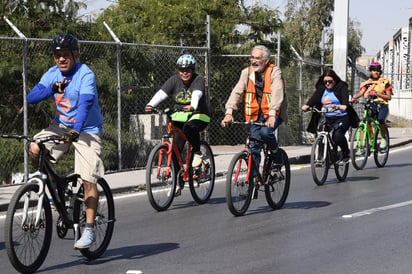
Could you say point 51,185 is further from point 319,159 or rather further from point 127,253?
point 319,159

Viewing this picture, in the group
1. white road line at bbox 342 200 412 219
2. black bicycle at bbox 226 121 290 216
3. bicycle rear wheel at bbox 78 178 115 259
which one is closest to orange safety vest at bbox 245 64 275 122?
black bicycle at bbox 226 121 290 216

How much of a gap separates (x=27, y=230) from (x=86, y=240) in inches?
23.0

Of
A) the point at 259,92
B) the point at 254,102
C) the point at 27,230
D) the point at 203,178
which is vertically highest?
the point at 259,92

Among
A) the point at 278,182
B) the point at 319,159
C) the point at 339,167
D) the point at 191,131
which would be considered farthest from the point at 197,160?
the point at 339,167

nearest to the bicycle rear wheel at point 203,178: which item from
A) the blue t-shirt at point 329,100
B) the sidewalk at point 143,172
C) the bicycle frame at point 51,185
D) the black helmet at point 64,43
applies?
the sidewalk at point 143,172

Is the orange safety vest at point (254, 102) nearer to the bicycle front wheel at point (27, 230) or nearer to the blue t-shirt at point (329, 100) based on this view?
the blue t-shirt at point (329, 100)

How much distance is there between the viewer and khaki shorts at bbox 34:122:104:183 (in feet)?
22.4

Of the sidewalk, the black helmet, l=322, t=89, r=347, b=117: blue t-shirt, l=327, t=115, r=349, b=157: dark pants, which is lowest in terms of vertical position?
the sidewalk

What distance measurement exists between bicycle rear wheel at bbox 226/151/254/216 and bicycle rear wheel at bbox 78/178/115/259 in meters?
2.02

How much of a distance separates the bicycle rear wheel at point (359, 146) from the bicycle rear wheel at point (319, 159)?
1.93m

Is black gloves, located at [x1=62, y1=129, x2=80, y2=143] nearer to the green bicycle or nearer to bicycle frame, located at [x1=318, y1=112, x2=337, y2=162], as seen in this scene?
bicycle frame, located at [x1=318, y1=112, x2=337, y2=162]

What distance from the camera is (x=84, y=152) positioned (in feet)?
22.5

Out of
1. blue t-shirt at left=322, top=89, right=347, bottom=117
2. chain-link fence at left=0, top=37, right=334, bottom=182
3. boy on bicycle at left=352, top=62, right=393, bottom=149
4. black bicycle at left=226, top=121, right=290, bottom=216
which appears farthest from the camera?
boy on bicycle at left=352, top=62, right=393, bottom=149

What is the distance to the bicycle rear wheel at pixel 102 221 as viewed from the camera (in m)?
7.08
